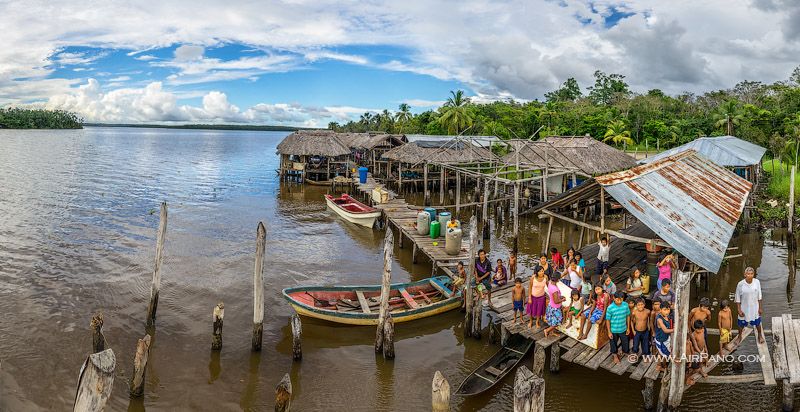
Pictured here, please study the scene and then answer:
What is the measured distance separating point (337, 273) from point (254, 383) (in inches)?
291

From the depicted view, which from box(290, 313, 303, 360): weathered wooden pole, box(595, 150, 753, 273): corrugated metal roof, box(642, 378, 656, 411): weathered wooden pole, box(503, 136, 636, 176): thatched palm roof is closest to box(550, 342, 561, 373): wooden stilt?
box(642, 378, 656, 411): weathered wooden pole

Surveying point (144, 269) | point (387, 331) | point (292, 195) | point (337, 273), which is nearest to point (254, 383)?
point (387, 331)

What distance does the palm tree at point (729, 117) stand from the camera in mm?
36062

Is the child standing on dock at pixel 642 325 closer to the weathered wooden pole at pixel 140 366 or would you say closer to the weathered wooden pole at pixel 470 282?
the weathered wooden pole at pixel 470 282

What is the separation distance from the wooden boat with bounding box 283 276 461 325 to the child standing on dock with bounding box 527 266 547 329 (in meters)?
3.22

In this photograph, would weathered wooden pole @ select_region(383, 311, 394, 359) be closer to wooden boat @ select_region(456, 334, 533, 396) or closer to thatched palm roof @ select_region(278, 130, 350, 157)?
wooden boat @ select_region(456, 334, 533, 396)

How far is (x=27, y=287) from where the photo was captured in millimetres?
14602

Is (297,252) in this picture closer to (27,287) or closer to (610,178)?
(27,287)

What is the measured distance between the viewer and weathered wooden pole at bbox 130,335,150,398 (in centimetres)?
893

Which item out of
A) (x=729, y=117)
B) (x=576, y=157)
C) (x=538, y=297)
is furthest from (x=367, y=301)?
(x=729, y=117)

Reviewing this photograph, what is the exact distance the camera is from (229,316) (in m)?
13.3

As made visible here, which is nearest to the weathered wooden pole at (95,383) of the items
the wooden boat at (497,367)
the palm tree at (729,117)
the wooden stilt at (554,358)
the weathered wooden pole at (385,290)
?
the wooden boat at (497,367)

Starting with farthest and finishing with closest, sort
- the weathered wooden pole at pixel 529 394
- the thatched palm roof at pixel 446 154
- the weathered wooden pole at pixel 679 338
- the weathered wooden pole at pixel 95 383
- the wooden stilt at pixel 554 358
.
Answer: the thatched palm roof at pixel 446 154 < the wooden stilt at pixel 554 358 < the weathered wooden pole at pixel 679 338 < the weathered wooden pole at pixel 529 394 < the weathered wooden pole at pixel 95 383

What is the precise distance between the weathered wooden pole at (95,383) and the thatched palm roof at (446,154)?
79.6 feet
